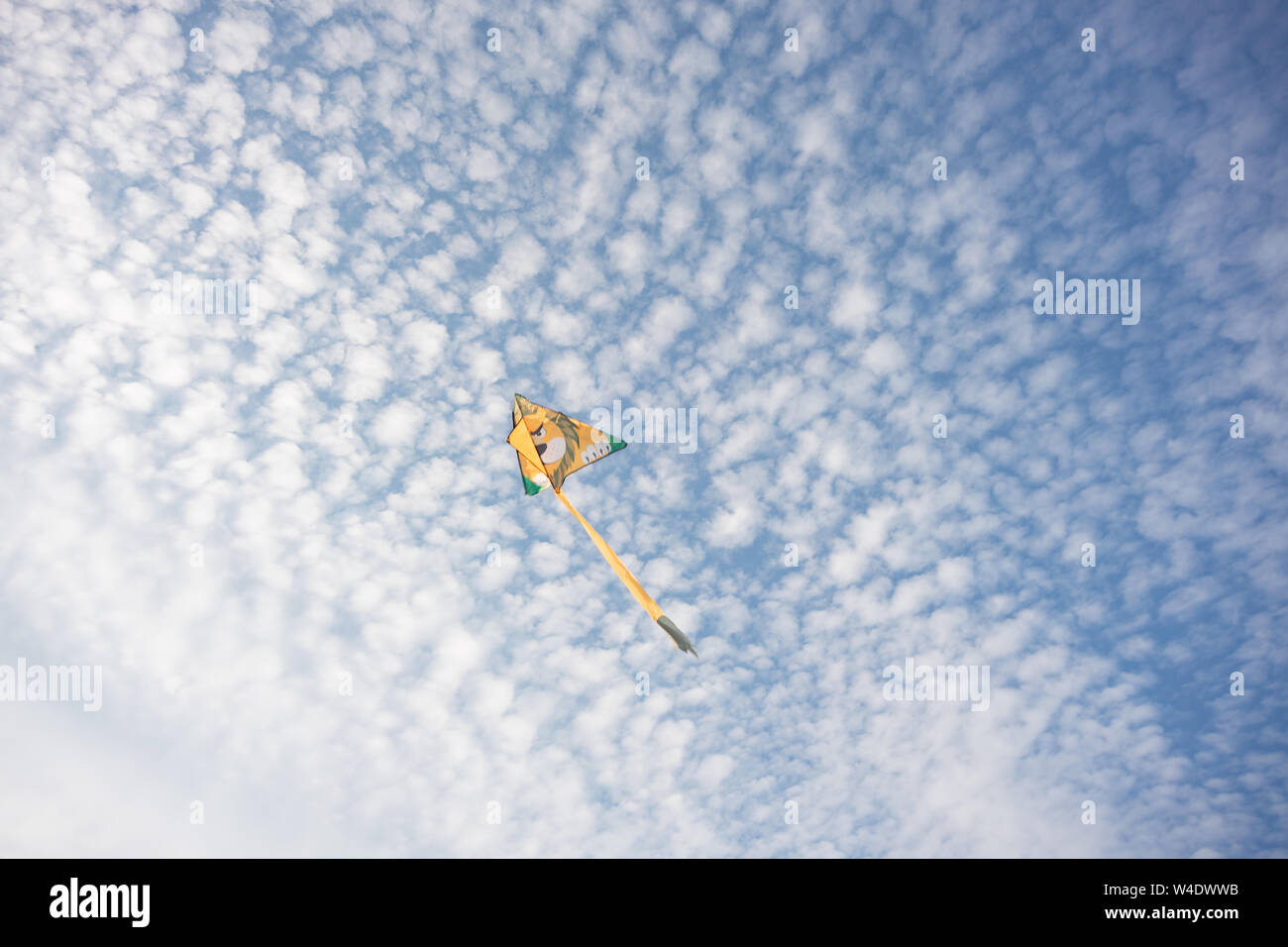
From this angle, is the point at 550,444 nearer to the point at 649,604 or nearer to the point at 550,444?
the point at 550,444

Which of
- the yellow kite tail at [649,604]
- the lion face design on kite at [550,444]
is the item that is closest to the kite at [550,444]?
the lion face design on kite at [550,444]

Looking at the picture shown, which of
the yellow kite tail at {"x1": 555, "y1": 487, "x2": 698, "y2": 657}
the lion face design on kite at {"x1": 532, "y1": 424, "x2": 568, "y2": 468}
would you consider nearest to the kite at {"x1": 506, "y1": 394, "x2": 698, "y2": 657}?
the lion face design on kite at {"x1": 532, "y1": 424, "x2": 568, "y2": 468}

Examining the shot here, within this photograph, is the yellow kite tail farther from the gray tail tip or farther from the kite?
the kite

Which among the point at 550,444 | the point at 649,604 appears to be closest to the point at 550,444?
the point at 550,444

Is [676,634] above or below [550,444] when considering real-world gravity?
below

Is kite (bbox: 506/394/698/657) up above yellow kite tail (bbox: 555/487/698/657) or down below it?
above

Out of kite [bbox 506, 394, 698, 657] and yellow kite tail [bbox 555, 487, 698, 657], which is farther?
kite [bbox 506, 394, 698, 657]

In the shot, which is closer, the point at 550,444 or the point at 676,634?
the point at 676,634

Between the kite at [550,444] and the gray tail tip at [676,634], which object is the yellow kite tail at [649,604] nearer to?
the gray tail tip at [676,634]
